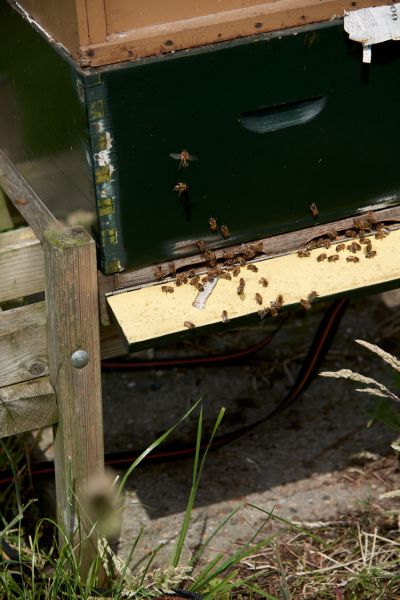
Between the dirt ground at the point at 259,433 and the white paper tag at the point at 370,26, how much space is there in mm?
1414

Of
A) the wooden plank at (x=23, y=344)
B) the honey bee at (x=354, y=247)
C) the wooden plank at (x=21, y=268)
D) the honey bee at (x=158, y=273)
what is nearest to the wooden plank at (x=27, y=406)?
the wooden plank at (x=23, y=344)

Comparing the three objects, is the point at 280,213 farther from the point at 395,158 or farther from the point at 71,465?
the point at 71,465

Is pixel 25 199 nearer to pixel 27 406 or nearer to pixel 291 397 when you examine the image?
pixel 27 406

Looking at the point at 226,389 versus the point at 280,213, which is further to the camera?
the point at 226,389

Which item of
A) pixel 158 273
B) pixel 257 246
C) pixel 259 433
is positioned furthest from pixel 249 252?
pixel 259 433

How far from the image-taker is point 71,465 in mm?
2422

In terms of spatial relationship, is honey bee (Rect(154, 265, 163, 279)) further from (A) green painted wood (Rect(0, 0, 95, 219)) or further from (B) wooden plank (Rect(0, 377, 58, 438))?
(B) wooden plank (Rect(0, 377, 58, 438))

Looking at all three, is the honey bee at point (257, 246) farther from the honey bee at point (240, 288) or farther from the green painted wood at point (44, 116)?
the green painted wood at point (44, 116)

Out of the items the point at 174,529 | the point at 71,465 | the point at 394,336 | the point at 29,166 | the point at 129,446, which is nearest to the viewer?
the point at 71,465

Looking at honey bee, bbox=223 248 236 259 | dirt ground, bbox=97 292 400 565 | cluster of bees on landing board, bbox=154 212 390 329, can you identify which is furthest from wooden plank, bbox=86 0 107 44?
dirt ground, bbox=97 292 400 565

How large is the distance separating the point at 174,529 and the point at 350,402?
95 centimetres

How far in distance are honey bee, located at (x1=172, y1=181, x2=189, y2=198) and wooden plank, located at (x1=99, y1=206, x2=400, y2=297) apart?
154 millimetres

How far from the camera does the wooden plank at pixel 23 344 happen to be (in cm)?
227

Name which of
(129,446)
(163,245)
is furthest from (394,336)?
(163,245)
